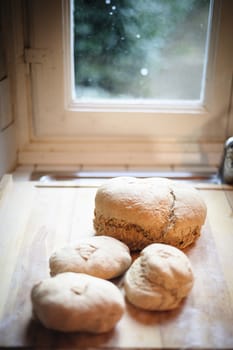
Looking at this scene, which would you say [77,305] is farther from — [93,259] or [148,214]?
[148,214]

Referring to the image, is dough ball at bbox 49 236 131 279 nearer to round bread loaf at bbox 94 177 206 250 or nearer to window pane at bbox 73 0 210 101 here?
round bread loaf at bbox 94 177 206 250

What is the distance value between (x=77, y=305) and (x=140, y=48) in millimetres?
873

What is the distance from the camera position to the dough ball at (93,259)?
2.87ft

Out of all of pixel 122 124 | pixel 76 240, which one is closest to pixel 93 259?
pixel 76 240

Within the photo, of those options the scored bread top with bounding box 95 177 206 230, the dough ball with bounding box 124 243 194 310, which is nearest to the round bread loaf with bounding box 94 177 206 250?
the scored bread top with bounding box 95 177 206 230

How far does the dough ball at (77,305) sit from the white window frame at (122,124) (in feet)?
2.29

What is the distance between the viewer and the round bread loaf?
3.22 feet

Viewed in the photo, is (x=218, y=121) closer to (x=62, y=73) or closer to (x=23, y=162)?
(x=62, y=73)

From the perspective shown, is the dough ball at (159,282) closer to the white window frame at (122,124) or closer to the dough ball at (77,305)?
the dough ball at (77,305)

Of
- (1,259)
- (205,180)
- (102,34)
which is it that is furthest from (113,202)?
(102,34)

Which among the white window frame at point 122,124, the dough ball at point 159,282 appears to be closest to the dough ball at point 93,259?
the dough ball at point 159,282

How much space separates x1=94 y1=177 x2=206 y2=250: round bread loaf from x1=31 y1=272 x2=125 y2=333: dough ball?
20 centimetres

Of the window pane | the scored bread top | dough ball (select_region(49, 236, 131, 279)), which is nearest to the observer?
dough ball (select_region(49, 236, 131, 279))

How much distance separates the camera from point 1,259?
100 cm
